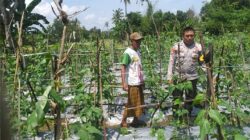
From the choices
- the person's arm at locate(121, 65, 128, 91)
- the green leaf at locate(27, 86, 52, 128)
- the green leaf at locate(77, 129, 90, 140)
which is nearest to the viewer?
the green leaf at locate(27, 86, 52, 128)

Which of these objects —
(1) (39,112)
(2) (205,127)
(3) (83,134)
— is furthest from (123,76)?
(1) (39,112)

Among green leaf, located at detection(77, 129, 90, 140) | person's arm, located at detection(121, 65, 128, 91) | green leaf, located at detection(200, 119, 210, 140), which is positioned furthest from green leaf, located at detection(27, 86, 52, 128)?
person's arm, located at detection(121, 65, 128, 91)

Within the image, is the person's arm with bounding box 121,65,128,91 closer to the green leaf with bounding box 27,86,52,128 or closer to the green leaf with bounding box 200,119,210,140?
the green leaf with bounding box 200,119,210,140

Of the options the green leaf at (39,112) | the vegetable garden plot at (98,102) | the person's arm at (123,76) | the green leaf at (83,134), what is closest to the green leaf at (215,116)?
the vegetable garden plot at (98,102)

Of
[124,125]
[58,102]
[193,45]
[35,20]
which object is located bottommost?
[124,125]

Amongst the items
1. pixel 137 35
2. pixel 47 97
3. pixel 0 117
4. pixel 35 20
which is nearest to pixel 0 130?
pixel 0 117

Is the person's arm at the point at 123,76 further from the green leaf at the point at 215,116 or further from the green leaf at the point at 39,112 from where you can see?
the green leaf at the point at 39,112

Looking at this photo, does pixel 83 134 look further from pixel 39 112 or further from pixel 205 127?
pixel 205 127

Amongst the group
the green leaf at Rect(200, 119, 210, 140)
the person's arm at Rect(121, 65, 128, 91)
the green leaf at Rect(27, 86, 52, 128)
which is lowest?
the green leaf at Rect(200, 119, 210, 140)

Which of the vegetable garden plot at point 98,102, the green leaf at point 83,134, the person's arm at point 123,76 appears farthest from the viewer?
the person's arm at point 123,76

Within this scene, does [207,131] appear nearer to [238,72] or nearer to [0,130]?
[0,130]

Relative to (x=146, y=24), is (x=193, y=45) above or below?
below

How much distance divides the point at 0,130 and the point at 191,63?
187 inches

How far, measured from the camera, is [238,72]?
5273mm
